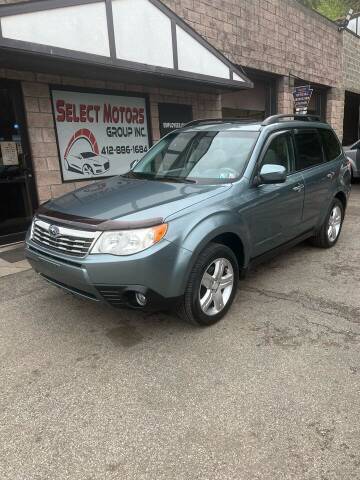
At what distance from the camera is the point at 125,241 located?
291 centimetres

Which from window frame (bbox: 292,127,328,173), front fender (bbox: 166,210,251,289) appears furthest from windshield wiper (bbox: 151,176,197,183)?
window frame (bbox: 292,127,328,173)

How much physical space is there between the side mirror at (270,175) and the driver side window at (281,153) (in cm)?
13

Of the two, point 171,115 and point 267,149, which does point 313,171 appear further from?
point 171,115

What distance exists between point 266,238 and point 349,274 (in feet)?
4.47

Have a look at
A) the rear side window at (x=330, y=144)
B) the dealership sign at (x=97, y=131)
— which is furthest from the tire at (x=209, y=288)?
the dealership sign at (x=97, y=131)

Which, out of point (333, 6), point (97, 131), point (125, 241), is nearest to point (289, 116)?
point (125, 241)

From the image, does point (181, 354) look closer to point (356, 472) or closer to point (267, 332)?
point (267, 332)

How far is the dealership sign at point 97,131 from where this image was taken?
6.96m

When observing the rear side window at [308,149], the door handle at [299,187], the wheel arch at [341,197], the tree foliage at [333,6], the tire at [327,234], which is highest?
the tree foliage at [333,6]

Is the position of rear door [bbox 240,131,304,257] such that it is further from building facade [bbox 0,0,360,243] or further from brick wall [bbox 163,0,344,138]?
brick wall [bbox 163,0,344,138]

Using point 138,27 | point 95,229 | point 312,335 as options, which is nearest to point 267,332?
point 312,335

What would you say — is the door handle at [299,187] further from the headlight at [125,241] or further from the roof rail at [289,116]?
the headlight at [125,241]

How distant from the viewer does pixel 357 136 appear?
20734 millimetres

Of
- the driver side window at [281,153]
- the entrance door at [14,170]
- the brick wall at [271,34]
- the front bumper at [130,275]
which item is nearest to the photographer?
the front bumper at [130,275]
